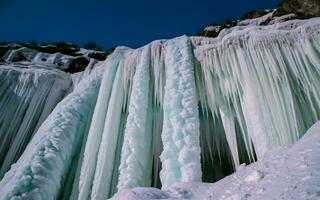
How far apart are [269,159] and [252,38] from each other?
472cm

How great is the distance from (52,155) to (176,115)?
1.71 metres

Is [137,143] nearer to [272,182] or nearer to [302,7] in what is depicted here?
[272,182]

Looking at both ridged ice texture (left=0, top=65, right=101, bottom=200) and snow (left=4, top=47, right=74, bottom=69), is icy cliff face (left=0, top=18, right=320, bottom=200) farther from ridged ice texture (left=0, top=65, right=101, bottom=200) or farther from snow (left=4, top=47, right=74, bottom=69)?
snow (left=4, top=47, right=74, bottom=69)

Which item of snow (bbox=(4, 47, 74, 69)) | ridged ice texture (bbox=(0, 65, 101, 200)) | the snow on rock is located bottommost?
the snow on rock

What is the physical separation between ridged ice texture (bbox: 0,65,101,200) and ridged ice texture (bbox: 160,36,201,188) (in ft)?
4.65

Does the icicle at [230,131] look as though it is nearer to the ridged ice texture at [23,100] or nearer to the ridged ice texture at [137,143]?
the ridged ice texture at [137,143]

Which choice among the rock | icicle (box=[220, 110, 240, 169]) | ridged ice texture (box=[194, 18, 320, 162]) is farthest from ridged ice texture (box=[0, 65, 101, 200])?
the rock

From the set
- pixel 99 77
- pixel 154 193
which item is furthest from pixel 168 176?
pixel 99 77

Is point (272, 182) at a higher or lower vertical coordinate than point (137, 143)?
lower

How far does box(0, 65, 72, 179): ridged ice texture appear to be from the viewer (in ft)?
22.4

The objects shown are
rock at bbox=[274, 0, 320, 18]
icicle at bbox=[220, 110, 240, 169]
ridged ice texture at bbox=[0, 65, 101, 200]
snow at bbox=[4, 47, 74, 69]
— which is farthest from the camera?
snow at bbox=[4, 47, 74, 69]

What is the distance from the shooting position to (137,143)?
4.45 m

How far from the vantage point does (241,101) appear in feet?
17.3

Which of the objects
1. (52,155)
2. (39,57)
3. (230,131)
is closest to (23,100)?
(39,57)
